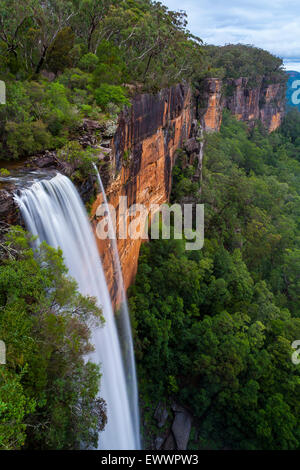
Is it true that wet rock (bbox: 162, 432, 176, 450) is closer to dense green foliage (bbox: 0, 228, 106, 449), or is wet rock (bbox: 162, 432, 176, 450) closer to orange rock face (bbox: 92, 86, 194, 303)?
orange rock face (bbox: 92, 86, 194, 303)

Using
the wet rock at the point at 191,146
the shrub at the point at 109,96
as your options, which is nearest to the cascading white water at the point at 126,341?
the shrub at the point at 109,96

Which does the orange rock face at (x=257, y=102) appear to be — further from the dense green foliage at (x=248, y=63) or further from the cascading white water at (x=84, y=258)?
the cascading white water at (x=84, y=258)

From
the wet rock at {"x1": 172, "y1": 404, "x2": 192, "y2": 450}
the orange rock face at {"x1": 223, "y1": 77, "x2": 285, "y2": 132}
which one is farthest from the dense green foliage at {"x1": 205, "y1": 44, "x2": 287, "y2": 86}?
the wet rock at {"x1": 172, "y1": 404, "x2": 192, "y2": 450}

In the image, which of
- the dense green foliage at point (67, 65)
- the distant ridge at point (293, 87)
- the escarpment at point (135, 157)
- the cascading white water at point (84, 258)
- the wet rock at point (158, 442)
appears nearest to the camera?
the cascading white water at point (84, 258)

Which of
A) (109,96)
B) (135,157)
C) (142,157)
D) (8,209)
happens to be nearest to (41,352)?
(8,209)

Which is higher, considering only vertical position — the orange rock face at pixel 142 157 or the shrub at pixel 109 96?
the shrub at pixel 109 96
